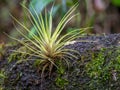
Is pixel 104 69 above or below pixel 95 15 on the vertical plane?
below

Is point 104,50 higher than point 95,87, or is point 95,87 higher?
point 104,50

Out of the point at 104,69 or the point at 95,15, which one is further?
the point at 95,15

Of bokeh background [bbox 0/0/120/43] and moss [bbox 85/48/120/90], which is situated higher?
bokeh background [bbox 0/0/120/43]

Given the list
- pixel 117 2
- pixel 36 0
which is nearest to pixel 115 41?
pixel 36 0

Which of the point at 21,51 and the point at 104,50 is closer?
the point at 104,50

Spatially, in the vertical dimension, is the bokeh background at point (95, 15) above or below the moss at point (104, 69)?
above

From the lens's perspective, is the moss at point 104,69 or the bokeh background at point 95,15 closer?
the moss at point 104,69

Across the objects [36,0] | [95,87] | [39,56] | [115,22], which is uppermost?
[115,22]

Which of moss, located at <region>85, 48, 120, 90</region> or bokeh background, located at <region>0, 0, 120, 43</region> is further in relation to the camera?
bokeh background, located at <region>0, 0, 120, 43</region>

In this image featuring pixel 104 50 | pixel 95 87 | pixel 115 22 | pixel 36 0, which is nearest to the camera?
pixel 95 87

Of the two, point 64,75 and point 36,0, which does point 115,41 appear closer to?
point 64,75

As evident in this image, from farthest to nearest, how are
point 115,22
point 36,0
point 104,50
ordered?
point 115,22
point 36,0
point 104,50
